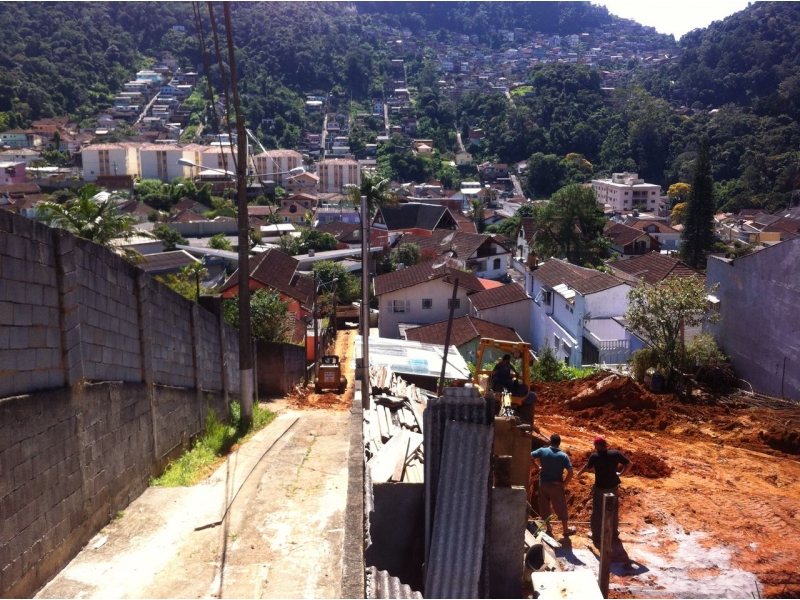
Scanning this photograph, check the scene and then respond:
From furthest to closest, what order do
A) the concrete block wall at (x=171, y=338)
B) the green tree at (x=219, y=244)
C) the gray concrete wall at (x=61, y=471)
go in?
1. the green tree at (x=219, y=244)
2. the concrete block wall at (x=171, y=338)
3. the gray concrete wall at (x=61, y=471)

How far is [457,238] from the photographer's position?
172ft

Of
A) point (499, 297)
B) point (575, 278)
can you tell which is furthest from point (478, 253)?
point (575, 278)

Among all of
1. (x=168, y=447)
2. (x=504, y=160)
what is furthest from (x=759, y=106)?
(x=168, y=447)

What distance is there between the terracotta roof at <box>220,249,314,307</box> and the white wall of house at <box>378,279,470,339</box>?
4.05m

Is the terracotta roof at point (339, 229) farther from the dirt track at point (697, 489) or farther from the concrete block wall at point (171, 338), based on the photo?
the concrete block wall at point (171, 338)

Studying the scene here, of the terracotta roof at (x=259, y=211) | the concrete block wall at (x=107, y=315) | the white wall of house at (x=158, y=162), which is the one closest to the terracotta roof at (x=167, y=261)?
the terracotta roof at (x=259, y=211)

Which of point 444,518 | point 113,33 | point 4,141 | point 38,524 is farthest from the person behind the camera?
point 113,33

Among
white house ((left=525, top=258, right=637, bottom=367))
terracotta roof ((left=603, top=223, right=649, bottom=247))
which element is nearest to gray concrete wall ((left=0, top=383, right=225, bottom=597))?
white house ((left=525, top=258, right=637, bottom=367))

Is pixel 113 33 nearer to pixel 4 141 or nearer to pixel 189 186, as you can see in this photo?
pixel 4 141

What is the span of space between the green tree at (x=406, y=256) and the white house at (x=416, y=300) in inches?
529

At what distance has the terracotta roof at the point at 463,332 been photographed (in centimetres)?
2900

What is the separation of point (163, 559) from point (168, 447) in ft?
12.1

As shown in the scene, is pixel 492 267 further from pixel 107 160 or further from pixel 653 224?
pixel 107 160

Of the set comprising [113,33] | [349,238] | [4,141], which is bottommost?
[349,238]
